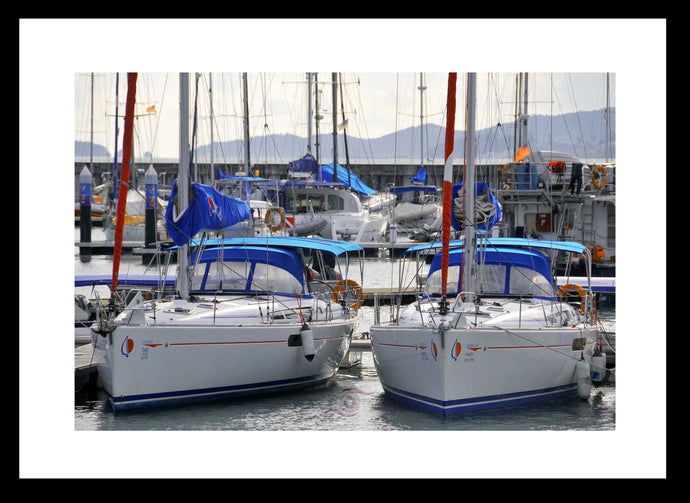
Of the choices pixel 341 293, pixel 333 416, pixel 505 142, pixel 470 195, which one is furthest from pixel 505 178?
pixel 333 416

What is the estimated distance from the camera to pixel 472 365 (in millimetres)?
12094

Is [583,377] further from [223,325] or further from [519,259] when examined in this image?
[223,325]

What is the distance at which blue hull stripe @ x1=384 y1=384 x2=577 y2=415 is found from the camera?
12.1 m

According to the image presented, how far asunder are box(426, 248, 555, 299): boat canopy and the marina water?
1828 mm

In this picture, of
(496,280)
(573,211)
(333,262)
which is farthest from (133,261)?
(496,280)

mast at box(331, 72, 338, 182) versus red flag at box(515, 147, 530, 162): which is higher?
mast at box(331, 72, 338, 182)

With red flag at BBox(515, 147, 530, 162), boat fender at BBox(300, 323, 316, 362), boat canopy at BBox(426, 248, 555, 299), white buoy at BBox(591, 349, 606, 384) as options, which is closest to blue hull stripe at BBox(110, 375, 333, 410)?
boat fender at BBox(300, 323, 316, 362)

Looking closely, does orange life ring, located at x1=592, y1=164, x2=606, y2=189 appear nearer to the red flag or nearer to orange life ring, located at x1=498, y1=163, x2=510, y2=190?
the red flag

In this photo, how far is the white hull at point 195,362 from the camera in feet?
40.4

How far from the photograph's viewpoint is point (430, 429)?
11867 mm

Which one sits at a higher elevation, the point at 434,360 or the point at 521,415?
the point at 434,360
